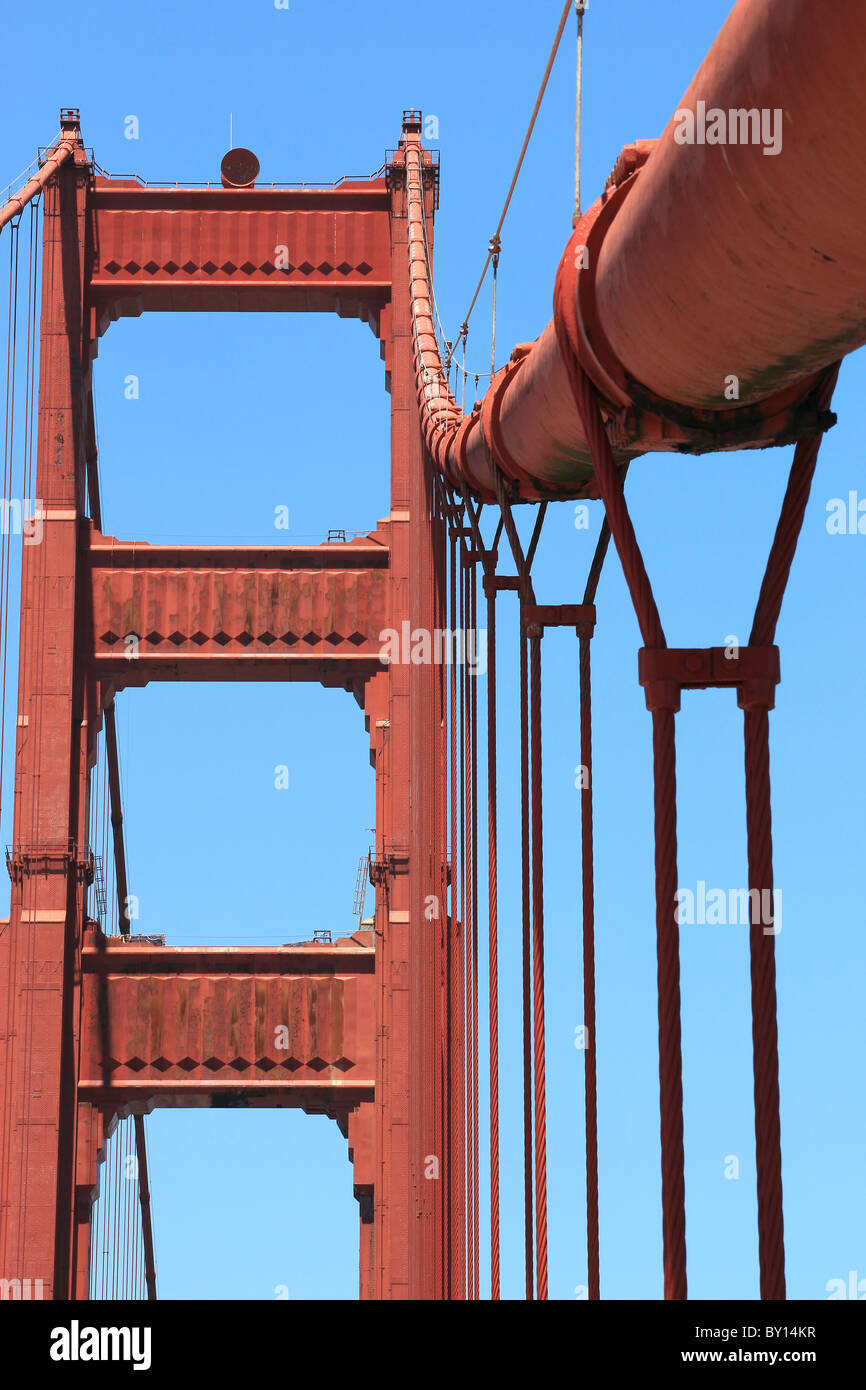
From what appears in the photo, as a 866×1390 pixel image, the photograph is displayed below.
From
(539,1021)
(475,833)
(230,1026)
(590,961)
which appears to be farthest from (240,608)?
(590,961)

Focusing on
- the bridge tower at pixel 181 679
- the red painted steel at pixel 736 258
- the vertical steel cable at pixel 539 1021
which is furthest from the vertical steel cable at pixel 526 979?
the bridge tower at pixel 181 679

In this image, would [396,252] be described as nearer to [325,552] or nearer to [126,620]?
[325,552]

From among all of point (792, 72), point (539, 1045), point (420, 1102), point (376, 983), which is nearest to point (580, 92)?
point (792, 72)

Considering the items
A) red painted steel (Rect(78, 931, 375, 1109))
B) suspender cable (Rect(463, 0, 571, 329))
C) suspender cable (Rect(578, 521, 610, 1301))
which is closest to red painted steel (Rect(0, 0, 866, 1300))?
red painted steel (Rect(78, 931, 375, 1109))

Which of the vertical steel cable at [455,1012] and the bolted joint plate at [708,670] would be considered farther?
the vertical steel cable at [455,1012]

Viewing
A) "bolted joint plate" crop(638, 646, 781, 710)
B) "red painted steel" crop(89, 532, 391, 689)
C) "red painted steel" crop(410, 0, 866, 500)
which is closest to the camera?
"red painted steel" crop(410, 0, 866, 500)

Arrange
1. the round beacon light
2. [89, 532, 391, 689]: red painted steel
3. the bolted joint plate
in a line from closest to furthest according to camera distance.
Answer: the bolted joint plate → [89, 532, 391, 689]: red painted steel → the round beacon light

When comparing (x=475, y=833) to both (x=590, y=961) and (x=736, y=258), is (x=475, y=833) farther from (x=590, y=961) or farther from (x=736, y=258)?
(x=736, y=258)

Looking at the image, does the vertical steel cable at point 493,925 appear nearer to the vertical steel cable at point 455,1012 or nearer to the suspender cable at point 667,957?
the vertical steel cable at point 455,1012

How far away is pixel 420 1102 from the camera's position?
22.2 metres

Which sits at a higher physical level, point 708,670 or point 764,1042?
point 708,670

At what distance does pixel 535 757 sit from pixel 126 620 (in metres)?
17.9

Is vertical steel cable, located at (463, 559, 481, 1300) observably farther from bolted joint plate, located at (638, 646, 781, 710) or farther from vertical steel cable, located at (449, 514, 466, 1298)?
bolted joint plate, located at (638, 646, 781, 710)

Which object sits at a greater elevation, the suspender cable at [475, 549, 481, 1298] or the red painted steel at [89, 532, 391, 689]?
the red painted steel at [89, 532, 391, 689]
